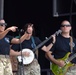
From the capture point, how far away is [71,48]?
652 centimetres

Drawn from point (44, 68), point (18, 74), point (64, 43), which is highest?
point (64, 43)

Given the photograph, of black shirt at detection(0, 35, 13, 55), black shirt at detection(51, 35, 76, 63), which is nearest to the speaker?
black shirt at detection(51, 35, 76, 63)

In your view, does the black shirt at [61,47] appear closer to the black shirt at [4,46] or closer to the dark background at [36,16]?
the black shirt at [4,46]

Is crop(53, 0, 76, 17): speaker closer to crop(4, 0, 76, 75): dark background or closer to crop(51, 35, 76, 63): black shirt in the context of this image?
crop(51, 35, 76, 63): black shirt

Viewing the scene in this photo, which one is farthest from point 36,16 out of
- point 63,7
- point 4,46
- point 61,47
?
→ point 4,46

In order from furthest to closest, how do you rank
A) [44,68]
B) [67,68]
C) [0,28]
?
[44,68]
[67,68]
[0,28]

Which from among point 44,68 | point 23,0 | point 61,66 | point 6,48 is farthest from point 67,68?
point 23,0

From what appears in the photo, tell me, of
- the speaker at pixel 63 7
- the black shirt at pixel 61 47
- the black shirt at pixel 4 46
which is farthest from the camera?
the speaker at pixel 63 7

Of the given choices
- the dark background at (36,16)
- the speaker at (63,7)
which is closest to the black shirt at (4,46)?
the speaker at (63,7)

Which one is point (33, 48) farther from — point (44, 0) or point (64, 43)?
point (44, 0)

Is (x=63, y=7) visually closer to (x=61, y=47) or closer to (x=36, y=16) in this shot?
(x=61, y=47)

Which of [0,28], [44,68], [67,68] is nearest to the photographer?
[0,28]

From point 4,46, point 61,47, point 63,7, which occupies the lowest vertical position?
point 61,47

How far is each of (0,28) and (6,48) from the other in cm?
31
